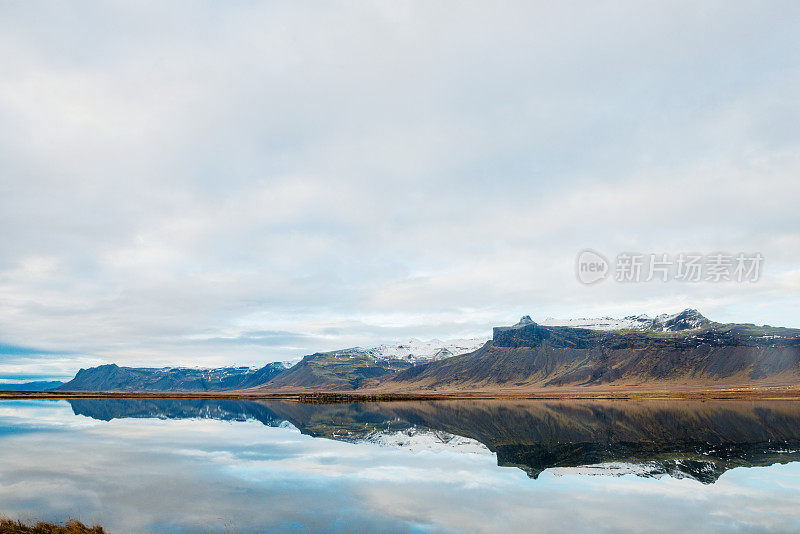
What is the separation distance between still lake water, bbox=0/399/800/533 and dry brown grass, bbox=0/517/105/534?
202cm

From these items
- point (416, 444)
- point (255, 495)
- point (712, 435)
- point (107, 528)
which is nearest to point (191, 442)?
point (416, 444)

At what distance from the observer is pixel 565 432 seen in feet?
203

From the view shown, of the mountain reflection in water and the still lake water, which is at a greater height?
the still lake water

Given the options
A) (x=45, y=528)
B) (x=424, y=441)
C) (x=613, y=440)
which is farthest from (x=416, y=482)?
(x=613, y=440)

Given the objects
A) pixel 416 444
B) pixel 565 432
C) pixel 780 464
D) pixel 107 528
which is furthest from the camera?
pixel 565 432

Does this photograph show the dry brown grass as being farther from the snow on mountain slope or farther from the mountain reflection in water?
the snow on mountain slope

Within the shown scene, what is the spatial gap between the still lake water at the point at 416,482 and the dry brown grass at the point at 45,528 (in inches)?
79.6

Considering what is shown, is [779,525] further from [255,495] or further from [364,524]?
[255,495]

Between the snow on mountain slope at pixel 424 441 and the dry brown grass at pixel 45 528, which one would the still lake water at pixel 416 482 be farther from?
the dry brown grass at pixel 45 528

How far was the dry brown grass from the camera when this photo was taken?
20.0m

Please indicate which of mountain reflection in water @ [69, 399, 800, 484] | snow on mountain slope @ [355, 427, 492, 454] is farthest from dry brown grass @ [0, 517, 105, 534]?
snow on mountain slope @ [355, 427, 492, 454]

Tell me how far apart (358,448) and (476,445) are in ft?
44.8

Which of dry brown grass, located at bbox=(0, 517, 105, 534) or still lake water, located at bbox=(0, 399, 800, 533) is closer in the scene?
dry brown grass, located at bbox=(0, 517, 105, 534)

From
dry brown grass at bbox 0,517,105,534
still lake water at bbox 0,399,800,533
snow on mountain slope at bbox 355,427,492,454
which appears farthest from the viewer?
snow on mountain slope at bbox 355,427,492,454
